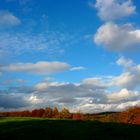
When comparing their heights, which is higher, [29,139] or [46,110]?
[46,110]

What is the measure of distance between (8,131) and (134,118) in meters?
136

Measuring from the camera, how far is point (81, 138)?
124 ft

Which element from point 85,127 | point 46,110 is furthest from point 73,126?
point 46,110

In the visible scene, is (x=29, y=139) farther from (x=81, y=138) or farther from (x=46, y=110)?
(x=46, y=110)

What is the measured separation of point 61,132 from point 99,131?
4.71m

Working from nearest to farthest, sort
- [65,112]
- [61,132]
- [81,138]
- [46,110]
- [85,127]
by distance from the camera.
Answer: [81,138] → [61,132] → [85,127] → [65,112] → [46,110]

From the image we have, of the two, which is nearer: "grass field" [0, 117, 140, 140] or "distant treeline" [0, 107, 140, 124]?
"grass field" [0, 117, 140, 140]

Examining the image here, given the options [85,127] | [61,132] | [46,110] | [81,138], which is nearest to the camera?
[81,138]

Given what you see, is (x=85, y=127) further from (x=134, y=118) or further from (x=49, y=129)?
(x=134, y=118)

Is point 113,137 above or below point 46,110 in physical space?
below

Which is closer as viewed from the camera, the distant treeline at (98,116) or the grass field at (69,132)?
the grass field at (69,132)

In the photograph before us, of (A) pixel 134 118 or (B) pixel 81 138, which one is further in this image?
(A) pixel 134 118

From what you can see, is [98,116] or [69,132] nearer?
[69,132]

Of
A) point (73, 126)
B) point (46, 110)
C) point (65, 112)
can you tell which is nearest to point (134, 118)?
point (65, 112)
